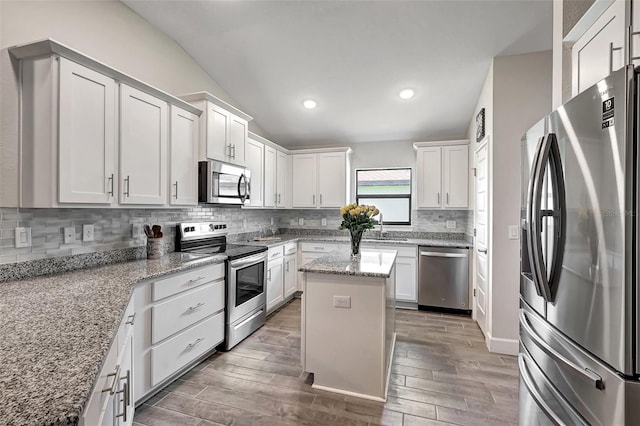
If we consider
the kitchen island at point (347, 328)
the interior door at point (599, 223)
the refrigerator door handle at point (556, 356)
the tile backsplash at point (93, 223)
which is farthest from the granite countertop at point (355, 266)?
the tile backsplash at point (93, 223)

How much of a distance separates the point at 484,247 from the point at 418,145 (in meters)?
1.86

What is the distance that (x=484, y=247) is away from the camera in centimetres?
318

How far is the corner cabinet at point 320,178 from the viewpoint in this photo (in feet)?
15.9

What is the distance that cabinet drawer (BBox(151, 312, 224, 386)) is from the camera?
83.1 inches

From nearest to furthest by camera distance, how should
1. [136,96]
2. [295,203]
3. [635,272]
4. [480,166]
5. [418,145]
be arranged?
[635,272] < [136,96] < [480,166] < [418,145] < [295,203]

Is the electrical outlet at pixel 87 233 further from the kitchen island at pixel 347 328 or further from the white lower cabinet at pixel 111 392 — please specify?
the kitchen island at pixel 347 328

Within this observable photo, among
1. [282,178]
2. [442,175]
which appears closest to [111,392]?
[282,178]

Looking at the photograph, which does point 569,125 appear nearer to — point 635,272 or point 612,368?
point 635,272

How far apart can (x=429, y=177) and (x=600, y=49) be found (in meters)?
3.05

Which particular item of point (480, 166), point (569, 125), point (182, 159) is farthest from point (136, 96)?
point (480, 166)

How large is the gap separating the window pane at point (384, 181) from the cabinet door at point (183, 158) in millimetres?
2953

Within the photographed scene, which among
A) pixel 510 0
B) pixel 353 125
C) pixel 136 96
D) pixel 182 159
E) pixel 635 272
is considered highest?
pixel 510 0

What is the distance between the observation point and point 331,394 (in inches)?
85.9

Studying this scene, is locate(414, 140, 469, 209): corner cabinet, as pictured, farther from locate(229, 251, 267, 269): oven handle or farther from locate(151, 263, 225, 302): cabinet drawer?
locate(151, 263, 225, 302): cabinet drawer
